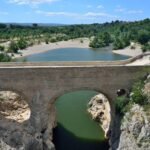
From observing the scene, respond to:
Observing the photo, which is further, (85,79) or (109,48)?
(109,48)

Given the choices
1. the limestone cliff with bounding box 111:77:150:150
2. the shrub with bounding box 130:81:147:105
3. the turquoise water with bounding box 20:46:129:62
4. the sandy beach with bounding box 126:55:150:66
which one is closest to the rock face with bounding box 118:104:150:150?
the limestone cliff with bounding box 111:77:150:150

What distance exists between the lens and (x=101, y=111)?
39594 mm

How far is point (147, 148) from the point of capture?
28.2 meters

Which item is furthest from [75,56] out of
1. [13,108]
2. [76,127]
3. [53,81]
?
[53,81]

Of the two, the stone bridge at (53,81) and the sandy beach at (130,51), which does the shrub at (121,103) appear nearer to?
the stone bridge at (53,81)

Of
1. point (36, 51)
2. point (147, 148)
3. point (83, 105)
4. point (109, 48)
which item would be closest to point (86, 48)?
point (109, 48)

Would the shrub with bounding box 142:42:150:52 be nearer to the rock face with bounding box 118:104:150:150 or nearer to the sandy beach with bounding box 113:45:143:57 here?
the sandy beach with bounding box 113:45:143:57

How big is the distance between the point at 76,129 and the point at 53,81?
7856mm

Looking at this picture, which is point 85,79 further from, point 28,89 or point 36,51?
point 36,51

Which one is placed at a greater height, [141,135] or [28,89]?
[28,89]

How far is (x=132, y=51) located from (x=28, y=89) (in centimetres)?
6267

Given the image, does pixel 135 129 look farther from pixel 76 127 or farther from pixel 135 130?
pixel 76 127

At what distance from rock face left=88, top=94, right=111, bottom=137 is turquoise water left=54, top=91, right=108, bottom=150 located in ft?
1.71

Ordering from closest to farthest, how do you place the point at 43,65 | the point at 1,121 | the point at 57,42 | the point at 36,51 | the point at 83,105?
the point at 1,121 < the point at 43,65 < the point at 83,105 < the point at 36,51 < the point at 57,42
